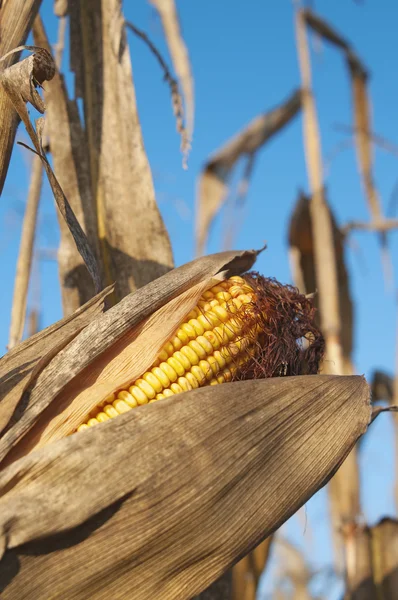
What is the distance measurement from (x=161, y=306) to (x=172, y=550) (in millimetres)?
459

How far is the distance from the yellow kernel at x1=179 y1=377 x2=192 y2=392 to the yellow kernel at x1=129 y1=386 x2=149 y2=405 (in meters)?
0.07

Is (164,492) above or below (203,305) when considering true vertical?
below

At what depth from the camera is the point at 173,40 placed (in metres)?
2.32

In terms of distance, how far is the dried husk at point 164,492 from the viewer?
1.02 m

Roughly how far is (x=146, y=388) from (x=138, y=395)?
0.9 inches

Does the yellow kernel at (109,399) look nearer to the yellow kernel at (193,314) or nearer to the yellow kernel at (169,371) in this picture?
the yellow kernel at (169,371)

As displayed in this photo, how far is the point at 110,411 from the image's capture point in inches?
48.0

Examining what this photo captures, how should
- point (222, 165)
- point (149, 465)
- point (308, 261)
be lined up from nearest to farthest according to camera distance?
point (149, 465) < point (222, 165) < point (308, 261)

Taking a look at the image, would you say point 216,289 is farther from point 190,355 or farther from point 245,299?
point 190,355

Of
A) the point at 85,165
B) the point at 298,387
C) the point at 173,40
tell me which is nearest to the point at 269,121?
the point at 173,40

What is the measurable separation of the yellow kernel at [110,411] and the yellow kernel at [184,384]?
0.46 feet

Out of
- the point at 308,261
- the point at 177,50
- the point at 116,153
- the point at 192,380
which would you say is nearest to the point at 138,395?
the point at 192,380

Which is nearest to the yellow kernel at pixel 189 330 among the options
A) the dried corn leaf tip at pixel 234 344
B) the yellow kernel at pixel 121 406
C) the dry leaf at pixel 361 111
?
the dried corn leaf tip at pixel 234 344

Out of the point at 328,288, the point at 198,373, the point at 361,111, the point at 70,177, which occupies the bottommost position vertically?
the point at 198,373
